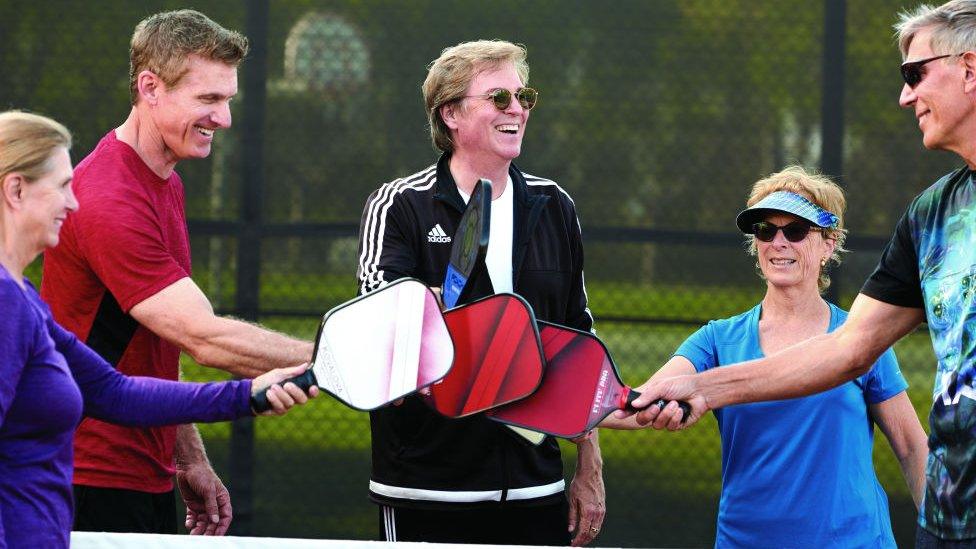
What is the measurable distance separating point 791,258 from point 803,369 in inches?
16.5

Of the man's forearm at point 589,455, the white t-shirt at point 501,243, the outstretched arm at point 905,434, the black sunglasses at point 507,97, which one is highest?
the black sunglasses at point 507,97

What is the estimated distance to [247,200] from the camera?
200 inches

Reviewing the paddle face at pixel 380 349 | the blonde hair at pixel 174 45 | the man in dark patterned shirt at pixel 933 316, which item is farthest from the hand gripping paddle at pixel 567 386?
the blonde hair at pixel 174 45

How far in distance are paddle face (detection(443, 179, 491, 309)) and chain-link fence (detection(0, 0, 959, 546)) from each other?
2081 mm

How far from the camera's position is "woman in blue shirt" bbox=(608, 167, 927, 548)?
308cm

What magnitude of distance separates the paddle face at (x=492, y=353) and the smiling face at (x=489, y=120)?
2.36 ft

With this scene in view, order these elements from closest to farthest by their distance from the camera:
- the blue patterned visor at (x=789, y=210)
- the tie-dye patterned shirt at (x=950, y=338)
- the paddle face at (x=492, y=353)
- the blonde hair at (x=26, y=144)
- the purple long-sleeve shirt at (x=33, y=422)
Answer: the purple long-sleeve shirt at (x=33, y=422)
the blonde hair at (x=26, y=144)
the tie-dye patterned shirt at (x=950, y=338)
the paddle face at (x=492, y=353)
the blue patterned visor at (x=789, y=210)

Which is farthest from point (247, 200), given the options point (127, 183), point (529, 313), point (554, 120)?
point (529, 313)

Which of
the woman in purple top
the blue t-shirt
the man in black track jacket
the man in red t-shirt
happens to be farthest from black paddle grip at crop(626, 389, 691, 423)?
the woman in purple top

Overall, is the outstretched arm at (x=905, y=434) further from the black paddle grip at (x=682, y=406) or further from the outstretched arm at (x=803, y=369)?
the black paddle grip at (x=682, y=406)

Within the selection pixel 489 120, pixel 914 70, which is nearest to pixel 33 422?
pixel 489 120

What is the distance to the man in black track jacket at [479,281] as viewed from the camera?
10.8 ft

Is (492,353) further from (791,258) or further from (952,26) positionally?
(952,26)

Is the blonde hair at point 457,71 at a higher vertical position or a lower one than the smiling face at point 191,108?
higher
